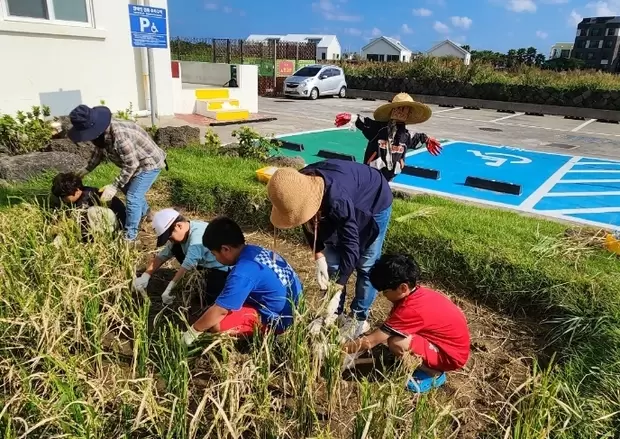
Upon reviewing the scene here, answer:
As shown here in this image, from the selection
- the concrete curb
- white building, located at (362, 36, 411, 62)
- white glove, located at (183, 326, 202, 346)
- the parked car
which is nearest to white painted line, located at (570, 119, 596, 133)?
the concrete curb

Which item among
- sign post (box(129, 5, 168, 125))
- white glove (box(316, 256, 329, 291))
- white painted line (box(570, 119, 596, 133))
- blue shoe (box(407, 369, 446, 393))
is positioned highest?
sign post (box(129, 5, 168, 125))

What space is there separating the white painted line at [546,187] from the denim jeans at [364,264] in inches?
151

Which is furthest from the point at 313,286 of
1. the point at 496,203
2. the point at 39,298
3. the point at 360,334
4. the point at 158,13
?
the point at 158,13

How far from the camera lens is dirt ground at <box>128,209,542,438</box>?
7.78 feet

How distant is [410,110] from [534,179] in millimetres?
4444

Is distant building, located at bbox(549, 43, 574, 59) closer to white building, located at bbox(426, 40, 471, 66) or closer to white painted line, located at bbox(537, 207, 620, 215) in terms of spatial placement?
white building, located at bbox(426, 40, 471, 66)

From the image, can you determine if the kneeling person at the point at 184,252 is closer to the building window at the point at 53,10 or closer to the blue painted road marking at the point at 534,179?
the blue painted road marking at the point at 534,179

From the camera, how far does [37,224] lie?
3219mm

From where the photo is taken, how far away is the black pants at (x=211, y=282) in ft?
9.80

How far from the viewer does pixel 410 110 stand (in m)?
3.99

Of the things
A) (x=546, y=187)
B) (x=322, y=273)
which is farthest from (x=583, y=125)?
(x=322, y=273)

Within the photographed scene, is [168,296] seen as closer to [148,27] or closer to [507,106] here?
[148,27]

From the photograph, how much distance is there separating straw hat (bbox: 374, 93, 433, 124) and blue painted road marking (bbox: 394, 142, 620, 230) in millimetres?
2371

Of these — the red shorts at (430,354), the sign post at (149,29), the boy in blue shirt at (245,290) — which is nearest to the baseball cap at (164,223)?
the boy in blue shirt at (245,290)
